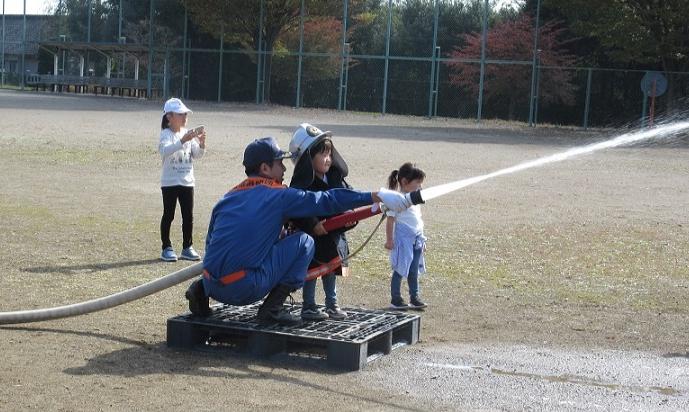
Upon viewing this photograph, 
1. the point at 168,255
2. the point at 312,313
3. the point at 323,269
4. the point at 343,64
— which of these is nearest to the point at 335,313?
the point at 312,313

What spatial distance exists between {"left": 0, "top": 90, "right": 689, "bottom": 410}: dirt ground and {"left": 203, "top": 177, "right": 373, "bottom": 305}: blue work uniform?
56 cm

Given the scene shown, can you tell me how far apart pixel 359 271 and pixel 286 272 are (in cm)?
400

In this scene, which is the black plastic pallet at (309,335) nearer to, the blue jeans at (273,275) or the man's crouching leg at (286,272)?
the man's crouching leg at (286,272)

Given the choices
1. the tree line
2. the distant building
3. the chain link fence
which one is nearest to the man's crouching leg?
the tree line

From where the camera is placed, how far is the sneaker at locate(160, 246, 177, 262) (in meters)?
12.3

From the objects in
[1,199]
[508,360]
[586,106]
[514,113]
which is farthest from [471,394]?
[514,113]

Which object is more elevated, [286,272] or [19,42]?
[19,42]

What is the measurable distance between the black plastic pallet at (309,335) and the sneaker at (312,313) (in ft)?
0.22

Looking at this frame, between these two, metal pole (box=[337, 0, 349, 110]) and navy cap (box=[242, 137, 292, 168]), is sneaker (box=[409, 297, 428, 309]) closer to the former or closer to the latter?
navy cap (box=[242, 137, 292, 168])

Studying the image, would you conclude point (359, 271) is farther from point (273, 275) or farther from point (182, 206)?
point (273, 275)

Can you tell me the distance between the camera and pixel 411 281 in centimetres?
1030

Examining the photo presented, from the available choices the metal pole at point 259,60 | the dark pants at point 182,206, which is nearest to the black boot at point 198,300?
the dark pants at point 182,206

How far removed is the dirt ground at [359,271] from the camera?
7238 mm

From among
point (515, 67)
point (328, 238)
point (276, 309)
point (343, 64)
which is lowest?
point (276, 309)
